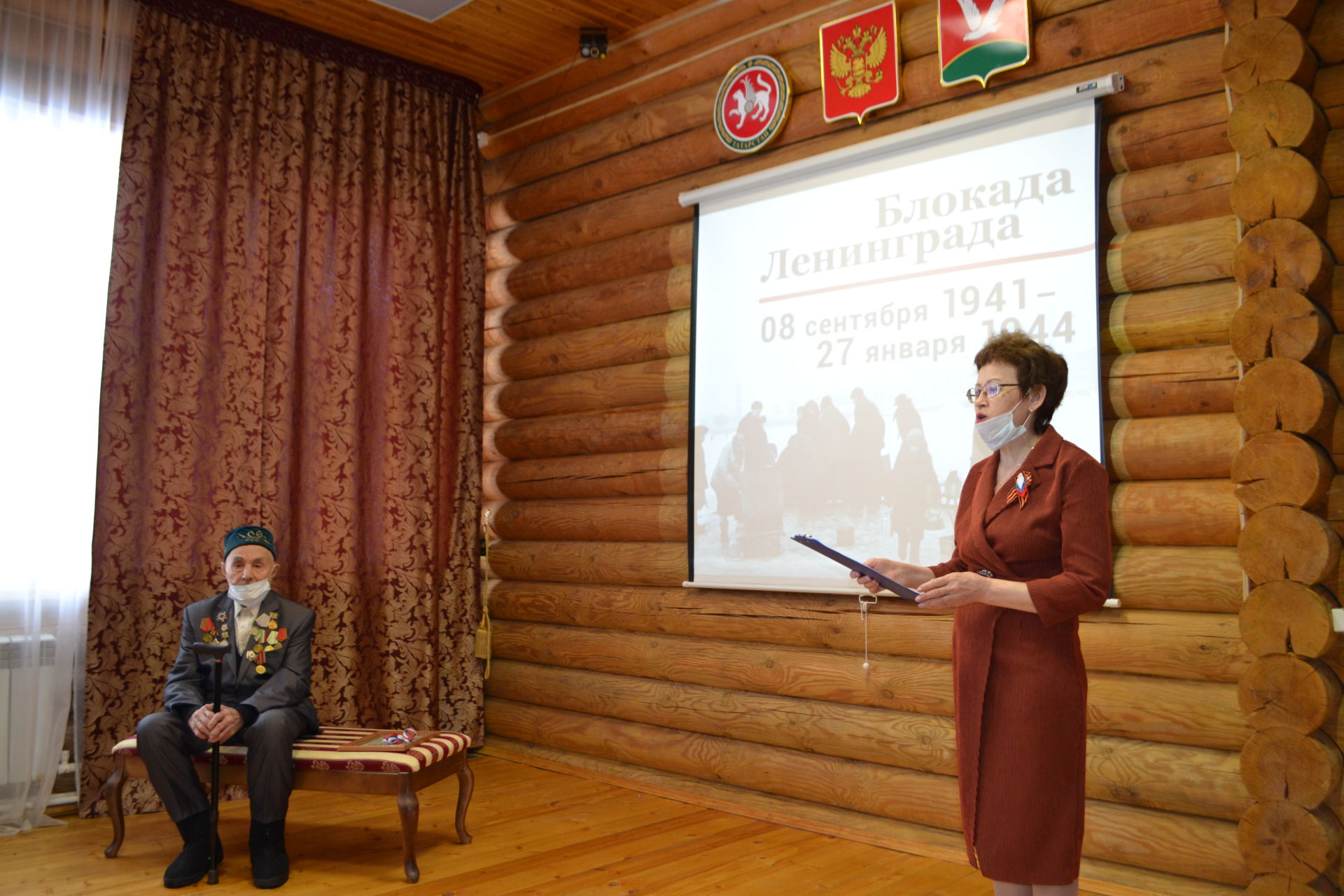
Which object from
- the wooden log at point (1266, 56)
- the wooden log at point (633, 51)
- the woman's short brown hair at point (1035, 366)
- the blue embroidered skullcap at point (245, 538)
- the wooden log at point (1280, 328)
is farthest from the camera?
the wooden log at point (633, 51)

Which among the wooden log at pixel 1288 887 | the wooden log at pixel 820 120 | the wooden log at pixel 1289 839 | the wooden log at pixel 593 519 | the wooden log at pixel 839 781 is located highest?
the wooden log at pixel 820 120

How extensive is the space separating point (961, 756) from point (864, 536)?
2.01 m

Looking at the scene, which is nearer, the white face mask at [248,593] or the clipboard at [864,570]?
the clipboard at [864,570]

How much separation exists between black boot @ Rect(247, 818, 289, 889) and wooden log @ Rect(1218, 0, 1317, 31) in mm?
4170

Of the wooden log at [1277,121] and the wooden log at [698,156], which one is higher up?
the wooden log at [698,156]

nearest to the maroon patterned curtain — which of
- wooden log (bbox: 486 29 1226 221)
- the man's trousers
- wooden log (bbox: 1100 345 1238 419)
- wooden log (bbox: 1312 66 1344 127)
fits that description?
wooden log (bbox: 486 29 1226 221)

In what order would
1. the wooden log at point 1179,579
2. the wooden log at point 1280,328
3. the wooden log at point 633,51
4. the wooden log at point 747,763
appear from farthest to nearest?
the wooden log at point 633,51 < the wooden log at point 747,763 < the wooden log at point 1179,579 < the wooden log at point 1280,328

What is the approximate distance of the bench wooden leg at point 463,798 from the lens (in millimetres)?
4180

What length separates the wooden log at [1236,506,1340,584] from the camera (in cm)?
291

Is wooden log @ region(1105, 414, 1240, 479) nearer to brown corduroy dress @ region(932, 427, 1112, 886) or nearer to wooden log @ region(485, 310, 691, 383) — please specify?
brown corduroy dress @ region(932, 427, 1112, 886)

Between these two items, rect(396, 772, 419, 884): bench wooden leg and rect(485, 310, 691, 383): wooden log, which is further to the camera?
rect(485, 310, 691, 383): wooden log

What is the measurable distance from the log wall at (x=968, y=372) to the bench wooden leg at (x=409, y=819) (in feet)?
5.13

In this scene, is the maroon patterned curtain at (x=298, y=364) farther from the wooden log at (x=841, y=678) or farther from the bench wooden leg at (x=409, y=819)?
the bench wooden leg at (x=409, y=819)

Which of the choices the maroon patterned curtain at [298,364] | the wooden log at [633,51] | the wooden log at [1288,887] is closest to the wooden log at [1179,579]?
the wooden log at [1288,887]
